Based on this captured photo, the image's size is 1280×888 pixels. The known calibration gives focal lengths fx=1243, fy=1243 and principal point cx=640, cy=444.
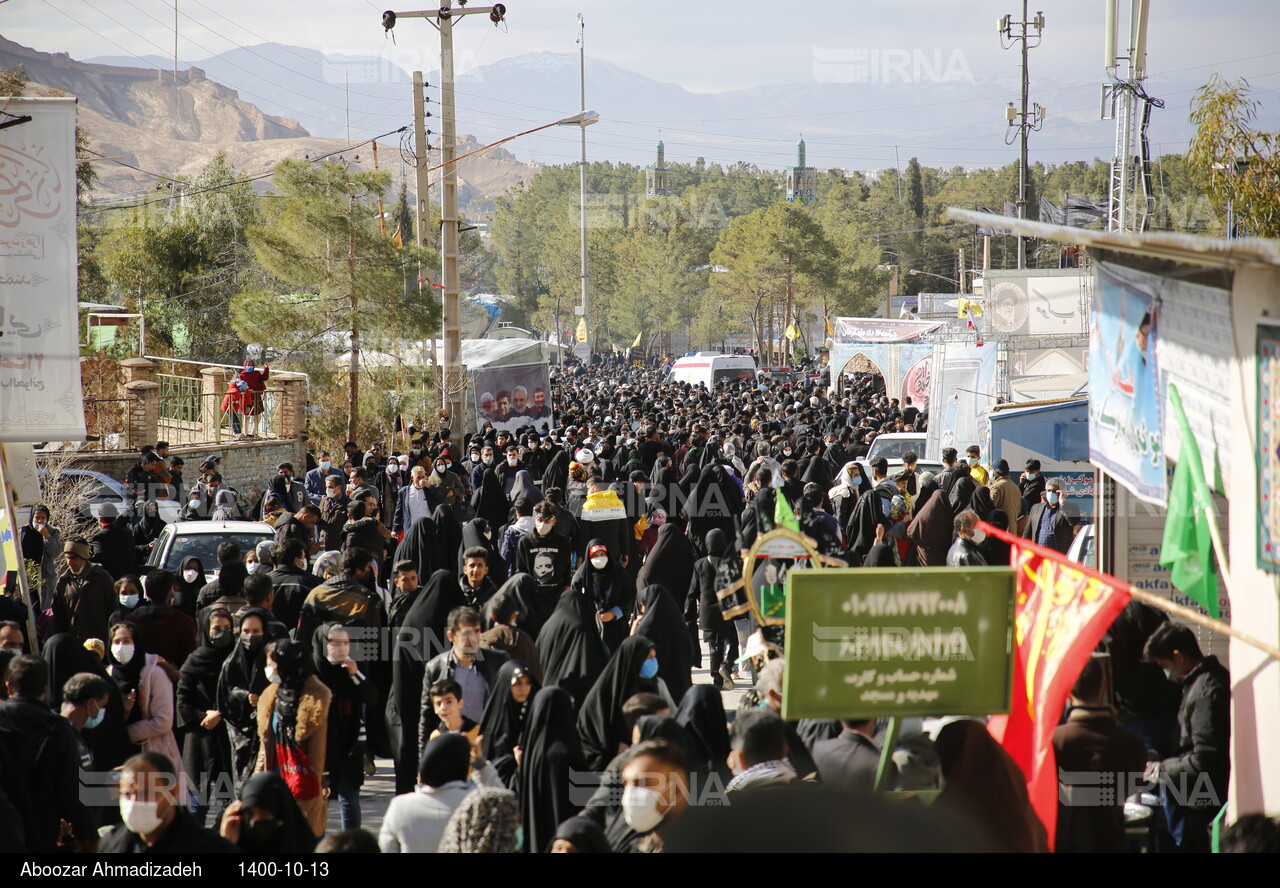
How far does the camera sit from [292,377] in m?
20.9

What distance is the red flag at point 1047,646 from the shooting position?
4078 millimetres

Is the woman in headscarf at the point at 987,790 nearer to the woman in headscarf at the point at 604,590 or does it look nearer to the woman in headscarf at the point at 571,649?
the woman in headscarf at the point at 571,649

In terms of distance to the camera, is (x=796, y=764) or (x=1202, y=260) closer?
(x=1202, y=260)

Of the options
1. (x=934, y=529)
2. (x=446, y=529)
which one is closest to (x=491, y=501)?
(x=446, y=529)

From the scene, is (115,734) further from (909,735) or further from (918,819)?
(918,819)

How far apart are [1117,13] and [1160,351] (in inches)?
517

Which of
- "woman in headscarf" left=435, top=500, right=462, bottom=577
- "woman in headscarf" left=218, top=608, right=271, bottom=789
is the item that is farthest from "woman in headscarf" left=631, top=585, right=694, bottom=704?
"woman in headscarf" left=435, top=500, right=462, bottom=577

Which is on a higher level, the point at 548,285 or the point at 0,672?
the point at 548,285

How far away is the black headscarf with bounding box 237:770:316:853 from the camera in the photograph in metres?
4.23

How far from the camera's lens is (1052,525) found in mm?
10766

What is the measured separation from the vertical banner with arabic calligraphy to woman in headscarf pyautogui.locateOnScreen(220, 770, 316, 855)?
4653mm

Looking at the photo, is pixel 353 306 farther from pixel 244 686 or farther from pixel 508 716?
pixel 508 716

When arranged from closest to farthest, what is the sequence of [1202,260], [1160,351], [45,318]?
[1202,260] < [1160,351] < [45,318]

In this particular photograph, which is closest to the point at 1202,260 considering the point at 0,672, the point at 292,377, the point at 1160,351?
the point at 1160,351
